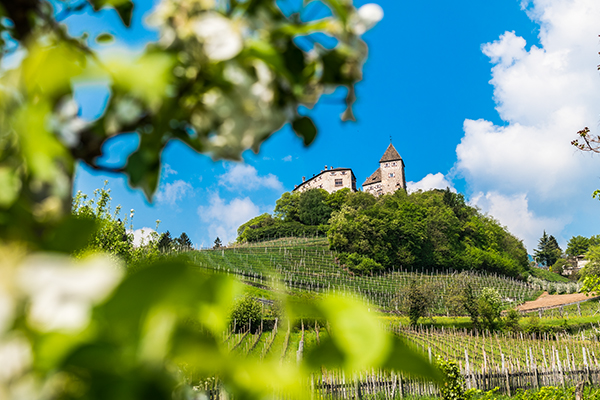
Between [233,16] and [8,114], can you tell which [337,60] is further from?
[8,114]

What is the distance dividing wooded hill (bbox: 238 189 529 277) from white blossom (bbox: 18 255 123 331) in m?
37.4

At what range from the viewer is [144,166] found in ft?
1.25

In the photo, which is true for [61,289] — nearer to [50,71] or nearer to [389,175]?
[50,71]

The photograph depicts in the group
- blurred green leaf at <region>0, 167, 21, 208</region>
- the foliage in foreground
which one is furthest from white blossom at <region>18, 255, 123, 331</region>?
blurred green leaf at <region>0, 167, 21, 208</region>

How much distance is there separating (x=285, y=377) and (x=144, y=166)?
251 mm

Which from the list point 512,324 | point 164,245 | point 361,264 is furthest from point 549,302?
point 164,245

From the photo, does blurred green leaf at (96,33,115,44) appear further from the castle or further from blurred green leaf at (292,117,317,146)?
the castle

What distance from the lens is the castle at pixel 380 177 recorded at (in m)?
62.2

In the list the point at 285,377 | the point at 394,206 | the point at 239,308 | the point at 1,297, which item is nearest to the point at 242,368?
the point at 285,377

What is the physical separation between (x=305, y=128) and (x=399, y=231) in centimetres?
4431

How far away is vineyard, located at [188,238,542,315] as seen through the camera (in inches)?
1085

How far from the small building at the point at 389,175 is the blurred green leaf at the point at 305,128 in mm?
63184

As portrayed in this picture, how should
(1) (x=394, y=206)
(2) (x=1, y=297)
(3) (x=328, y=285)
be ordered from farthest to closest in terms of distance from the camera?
(1) (x=394, y=206), (3) (x=328, y=285), (2) (x=1, y=297)

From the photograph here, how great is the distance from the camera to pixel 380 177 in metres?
64.8
